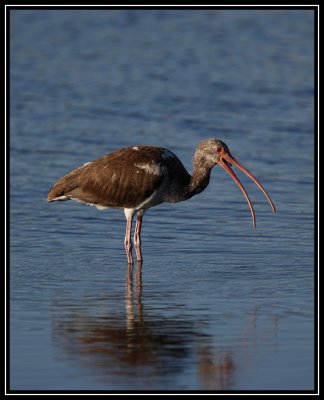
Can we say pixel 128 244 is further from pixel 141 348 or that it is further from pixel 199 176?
pixel 141 348

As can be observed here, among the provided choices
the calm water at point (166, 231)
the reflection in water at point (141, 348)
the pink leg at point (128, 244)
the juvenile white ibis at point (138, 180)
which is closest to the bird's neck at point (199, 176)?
the juvenile white ibis at point (138, 180)

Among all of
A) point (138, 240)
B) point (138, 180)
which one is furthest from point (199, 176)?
point (138, 240)

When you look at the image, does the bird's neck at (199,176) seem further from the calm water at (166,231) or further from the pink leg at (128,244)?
the pink leg at (128,244)

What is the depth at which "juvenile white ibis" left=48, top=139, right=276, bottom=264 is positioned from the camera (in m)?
13.6

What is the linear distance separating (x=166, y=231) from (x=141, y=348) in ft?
17.6

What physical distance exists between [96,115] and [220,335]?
14.4 m

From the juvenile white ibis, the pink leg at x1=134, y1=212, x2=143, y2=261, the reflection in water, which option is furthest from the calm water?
the juvenile white ibis

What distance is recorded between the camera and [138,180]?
13562 millimetres

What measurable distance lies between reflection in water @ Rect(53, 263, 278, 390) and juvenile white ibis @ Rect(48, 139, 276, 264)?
2.93m

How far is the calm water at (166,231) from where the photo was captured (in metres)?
9.14

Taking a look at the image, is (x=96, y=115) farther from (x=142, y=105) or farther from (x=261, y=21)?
(x=261, y=21)

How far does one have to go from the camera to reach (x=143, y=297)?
11.2 m
